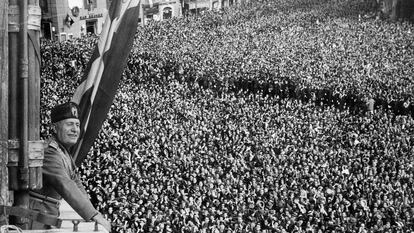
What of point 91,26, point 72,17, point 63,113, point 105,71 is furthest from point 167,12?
point 63,113

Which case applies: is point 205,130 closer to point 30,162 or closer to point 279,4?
point 30,162

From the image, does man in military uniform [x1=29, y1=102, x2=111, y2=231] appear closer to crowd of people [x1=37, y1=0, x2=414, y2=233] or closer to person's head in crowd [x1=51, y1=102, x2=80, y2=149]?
person's head in crowd [x1=51, y1=102, x2=80, y2=149]

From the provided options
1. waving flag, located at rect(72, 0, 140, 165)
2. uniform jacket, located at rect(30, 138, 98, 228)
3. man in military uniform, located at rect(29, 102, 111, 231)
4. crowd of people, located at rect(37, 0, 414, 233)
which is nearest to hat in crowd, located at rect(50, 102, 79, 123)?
man in military uniform, located at rect(29, 102, 111, 231)

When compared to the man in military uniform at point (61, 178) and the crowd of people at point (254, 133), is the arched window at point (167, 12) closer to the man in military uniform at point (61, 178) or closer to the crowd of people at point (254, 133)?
the crowd of people at point (254, 133)

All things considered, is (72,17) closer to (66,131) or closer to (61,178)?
(66,131)

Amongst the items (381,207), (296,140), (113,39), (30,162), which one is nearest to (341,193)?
(381,207)

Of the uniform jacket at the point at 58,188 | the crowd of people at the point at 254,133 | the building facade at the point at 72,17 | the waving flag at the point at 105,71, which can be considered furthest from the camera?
the building facade at the point at 72,17

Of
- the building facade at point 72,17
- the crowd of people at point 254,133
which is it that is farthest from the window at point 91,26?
the crowd of people at point 254,133
